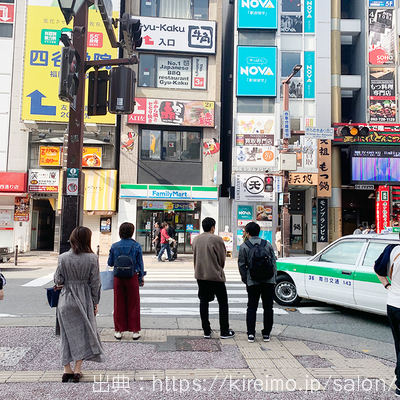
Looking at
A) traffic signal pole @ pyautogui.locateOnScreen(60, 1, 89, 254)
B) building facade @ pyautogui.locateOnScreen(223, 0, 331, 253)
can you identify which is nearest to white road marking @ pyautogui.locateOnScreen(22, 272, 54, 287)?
traffic signal pole @ pyautogui.locateOnScreen(60, 1, 89, 254)

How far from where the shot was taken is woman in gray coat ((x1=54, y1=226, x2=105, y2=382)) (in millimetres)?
4156

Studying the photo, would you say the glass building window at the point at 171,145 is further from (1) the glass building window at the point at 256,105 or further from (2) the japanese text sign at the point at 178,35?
(2) the japanese text sign at the point at 178,35

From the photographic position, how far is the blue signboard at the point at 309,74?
21578mm

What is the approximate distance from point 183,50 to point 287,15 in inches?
257

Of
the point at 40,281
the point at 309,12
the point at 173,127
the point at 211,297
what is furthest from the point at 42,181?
the point at 309,12

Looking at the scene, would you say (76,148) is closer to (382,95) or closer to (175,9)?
(175,9)

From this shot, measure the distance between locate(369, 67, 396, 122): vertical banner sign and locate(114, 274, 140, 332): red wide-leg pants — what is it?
20.5 metres

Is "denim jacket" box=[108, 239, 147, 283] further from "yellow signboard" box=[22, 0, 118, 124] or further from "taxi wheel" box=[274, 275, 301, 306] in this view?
"yellow signboard" box=[22, 0, 118, 124]

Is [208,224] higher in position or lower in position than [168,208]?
lower

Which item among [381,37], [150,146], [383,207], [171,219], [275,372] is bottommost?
[275,372]

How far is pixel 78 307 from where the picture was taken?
4.20 meters

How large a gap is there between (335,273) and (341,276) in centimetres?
15

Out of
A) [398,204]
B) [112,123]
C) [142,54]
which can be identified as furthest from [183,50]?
[398,204]

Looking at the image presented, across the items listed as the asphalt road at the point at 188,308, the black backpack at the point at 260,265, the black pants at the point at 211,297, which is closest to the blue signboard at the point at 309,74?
the asphalt road at the point at 188,308
